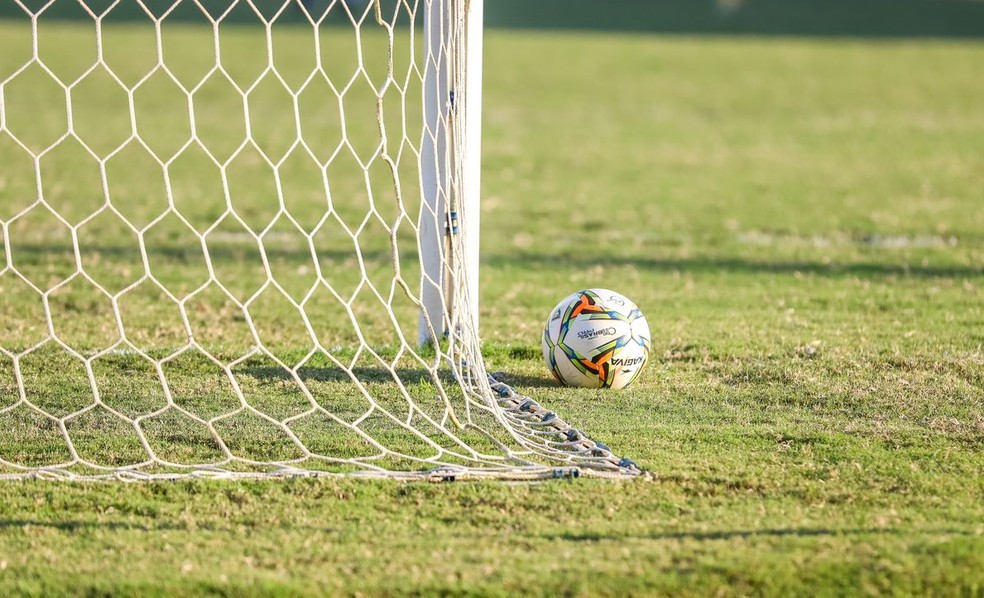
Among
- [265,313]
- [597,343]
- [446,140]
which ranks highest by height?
[446,140]

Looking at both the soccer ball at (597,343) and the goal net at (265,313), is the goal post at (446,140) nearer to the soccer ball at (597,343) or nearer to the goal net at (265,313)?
the goal net at (265,313)

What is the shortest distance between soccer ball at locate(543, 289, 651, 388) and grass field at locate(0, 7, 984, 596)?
0.10m

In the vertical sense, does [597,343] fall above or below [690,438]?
above

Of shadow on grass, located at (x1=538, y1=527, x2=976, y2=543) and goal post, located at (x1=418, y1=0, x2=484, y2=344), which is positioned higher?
goal post, located at (x1=418, y1=0, x2=484, y2=344)

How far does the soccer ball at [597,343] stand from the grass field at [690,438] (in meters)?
0.10

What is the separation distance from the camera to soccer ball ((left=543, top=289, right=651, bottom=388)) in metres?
5.20

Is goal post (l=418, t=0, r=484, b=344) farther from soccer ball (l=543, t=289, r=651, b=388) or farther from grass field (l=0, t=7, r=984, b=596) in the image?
grass field (l=0, t=7, r=984, b=596)

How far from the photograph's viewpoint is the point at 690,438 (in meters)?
4.59

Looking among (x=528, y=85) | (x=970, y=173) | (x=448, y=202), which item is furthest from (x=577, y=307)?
(x=528, y=85)

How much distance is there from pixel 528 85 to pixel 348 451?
54.4 feet

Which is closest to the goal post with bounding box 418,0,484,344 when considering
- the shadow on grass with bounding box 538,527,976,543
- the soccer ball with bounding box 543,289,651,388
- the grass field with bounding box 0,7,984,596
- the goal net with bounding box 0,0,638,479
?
the goal net with bounding box 0,0,638,479

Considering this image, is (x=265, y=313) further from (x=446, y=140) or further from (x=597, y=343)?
(x=597, y=343)

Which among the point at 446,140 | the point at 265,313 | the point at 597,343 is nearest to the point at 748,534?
the point at 597,343

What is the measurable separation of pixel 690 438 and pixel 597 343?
0.75m
